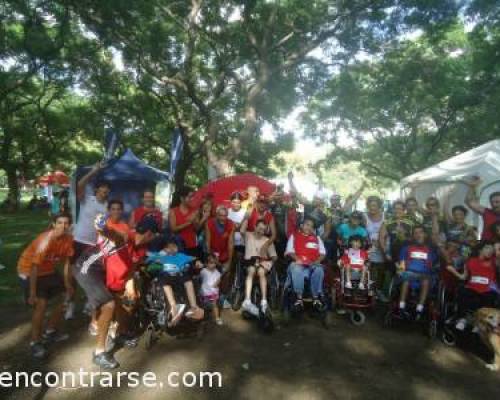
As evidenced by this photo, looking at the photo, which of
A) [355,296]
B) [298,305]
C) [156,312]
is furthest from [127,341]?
[355,296]

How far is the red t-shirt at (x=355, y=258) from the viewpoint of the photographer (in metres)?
5.73

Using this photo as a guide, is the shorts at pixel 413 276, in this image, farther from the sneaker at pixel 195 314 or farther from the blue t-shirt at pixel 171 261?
the blue t-shirt at pixel 171 261

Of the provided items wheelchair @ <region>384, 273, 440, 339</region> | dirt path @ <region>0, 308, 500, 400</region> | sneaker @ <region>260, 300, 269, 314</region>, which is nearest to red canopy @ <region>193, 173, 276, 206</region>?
sneaker @ <region>260, 300, 269, 314</region>

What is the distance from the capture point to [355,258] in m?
5.77

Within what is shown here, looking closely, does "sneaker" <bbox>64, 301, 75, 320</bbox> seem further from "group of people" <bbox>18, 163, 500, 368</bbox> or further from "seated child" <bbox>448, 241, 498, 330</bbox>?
"seated child" <bbox>448, 241, 498, 330</bbox>

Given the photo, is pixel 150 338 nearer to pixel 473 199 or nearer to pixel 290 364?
pixel 290 364

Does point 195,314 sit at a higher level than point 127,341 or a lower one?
higher

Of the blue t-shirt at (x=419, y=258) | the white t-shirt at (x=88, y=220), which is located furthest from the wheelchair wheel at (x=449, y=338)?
the white t-shirt at (x=88, y=220)

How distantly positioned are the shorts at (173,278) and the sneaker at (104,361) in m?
1.03

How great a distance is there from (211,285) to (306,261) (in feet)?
4.68

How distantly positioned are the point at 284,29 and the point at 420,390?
12553mm

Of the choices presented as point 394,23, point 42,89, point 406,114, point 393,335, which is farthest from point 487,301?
point 42,89

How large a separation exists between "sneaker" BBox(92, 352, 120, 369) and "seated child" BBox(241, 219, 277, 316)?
1936 mm

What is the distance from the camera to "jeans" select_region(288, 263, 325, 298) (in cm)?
548
